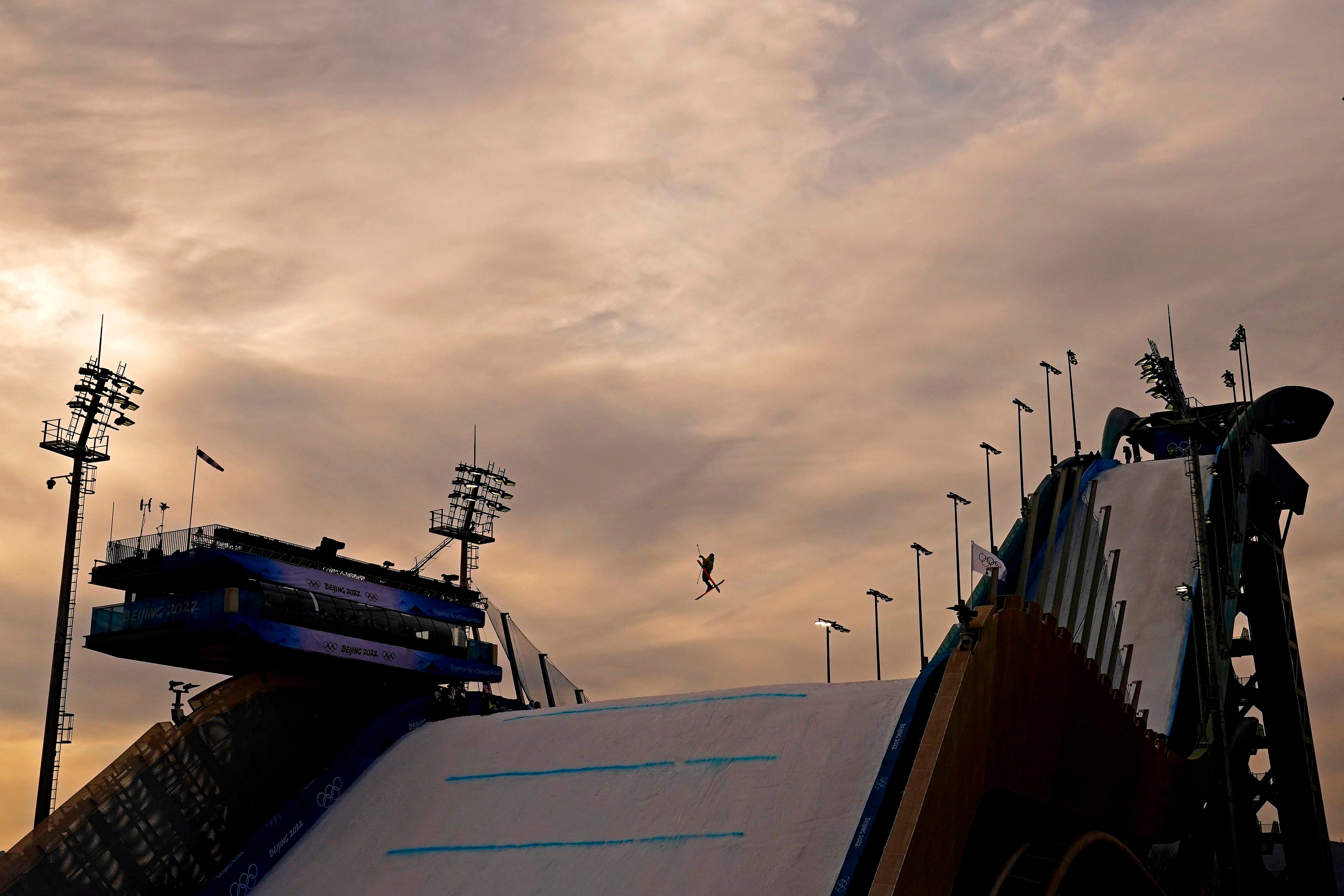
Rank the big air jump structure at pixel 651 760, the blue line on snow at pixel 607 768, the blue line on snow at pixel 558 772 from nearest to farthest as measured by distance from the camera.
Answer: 1. the big air jump structure at pixel 651 760
2. the blue line on snow at pixel 607 768
3. the blue line on snow at pixel 558 772

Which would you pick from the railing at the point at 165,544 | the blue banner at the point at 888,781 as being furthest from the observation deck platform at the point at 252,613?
the blue banner at the point at 888,781

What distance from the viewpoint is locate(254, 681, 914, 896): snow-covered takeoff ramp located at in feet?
79.2

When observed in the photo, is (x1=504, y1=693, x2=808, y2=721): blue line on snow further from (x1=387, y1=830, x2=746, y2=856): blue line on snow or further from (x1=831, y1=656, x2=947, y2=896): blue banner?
(x1=387, y1=830, x2=746, y2=856): blue line on snow

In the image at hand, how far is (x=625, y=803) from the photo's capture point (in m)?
Result: 27.1

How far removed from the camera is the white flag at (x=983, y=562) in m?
25.8

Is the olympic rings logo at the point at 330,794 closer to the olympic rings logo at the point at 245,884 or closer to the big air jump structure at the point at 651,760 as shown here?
the big air jump structure at the point at 651,760

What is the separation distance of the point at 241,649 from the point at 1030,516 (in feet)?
77.4

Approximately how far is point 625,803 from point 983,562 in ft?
29.6

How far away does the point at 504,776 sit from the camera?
29906 millimetres

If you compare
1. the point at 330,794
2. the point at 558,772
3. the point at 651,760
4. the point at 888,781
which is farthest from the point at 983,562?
the point at 330,794

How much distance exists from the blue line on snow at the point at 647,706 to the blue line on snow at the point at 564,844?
483 centimetres

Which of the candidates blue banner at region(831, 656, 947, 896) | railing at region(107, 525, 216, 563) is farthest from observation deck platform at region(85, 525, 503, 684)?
blue banner at region(831, 656, 947, 896)

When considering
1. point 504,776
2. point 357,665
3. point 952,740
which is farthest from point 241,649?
point 952,740

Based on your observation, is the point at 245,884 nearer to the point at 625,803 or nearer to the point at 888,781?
the point at 625,803
